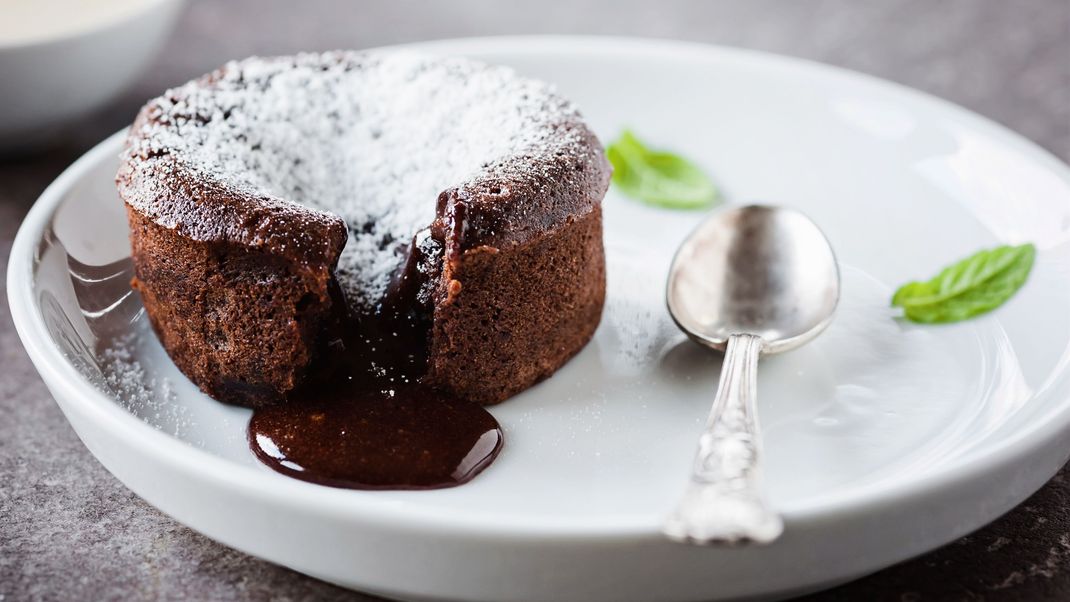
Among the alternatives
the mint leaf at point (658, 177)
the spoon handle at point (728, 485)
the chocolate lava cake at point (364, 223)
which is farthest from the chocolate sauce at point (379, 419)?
the mint leaf at point (658, 177)

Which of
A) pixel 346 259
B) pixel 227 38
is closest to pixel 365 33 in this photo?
pixel 227 38

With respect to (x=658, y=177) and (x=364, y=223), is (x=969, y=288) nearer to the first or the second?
(x=658, y=177)

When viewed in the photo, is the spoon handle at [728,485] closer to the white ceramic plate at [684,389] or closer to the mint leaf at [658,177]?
the white ceramic plate at [684,389]

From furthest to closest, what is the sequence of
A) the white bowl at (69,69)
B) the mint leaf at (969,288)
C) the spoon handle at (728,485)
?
the white bowl at (69,69) → the mint leaf at (969,288) → the spoon handle at (728,485)

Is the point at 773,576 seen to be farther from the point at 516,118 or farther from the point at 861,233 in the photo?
the point at 861,233

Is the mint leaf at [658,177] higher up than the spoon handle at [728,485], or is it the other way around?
the spoon handle at [728,485]

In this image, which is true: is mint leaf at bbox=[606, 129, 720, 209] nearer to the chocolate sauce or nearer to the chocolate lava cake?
the chocolate lava cake

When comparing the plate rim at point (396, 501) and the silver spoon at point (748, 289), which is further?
the silver spoon at point (748, 289)
